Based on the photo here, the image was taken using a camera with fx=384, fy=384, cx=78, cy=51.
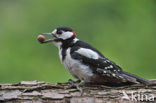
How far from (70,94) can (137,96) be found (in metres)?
0.73

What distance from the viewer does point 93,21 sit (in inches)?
283

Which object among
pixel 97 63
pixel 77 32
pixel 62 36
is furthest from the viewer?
pixel 77 32

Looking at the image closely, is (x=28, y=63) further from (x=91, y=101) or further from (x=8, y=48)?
(x=91, y=101)

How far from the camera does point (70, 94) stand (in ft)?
13.8

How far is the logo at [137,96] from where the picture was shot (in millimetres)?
4152

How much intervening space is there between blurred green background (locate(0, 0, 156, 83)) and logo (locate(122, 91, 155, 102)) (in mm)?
1699

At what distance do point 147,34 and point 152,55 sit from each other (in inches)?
20.8

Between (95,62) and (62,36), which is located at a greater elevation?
(62,36)

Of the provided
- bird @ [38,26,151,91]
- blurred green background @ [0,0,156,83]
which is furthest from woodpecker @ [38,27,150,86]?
blurred green background @ [0,0,156,83]

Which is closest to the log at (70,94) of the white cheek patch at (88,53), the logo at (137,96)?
the logo at (137,96)

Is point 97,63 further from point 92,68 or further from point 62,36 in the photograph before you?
point 62,36

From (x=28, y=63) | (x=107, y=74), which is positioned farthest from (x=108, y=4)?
(x=107, y=74)

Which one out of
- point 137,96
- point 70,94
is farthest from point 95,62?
point 137,96

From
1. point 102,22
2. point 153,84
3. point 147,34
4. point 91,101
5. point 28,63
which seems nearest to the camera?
point 91,101
